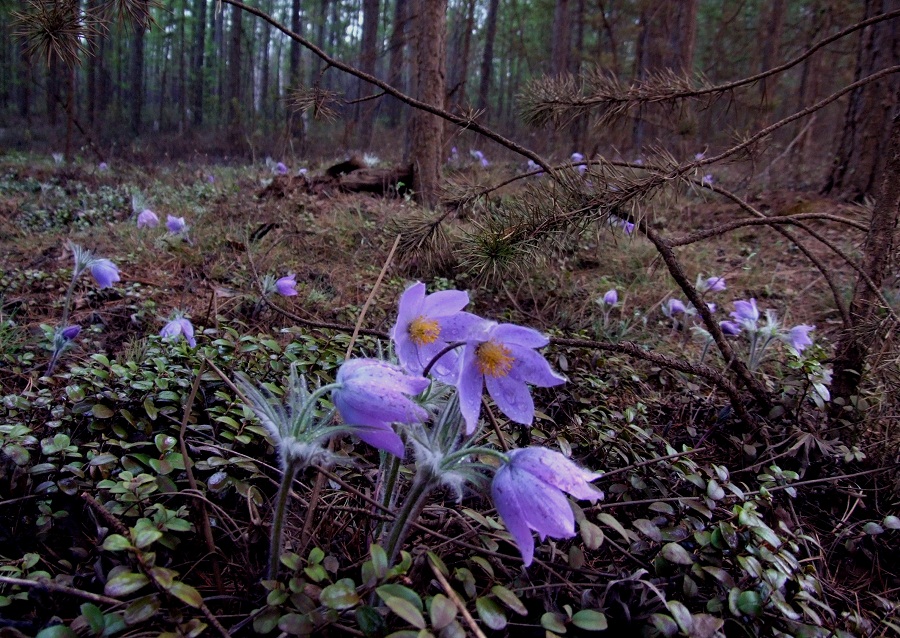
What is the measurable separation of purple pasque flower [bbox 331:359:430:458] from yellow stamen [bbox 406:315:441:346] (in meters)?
0.25

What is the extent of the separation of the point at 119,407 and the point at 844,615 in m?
1.84

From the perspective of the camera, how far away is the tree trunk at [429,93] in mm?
4684

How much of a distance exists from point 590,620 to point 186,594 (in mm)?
671

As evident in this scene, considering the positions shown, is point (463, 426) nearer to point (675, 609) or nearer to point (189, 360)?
point (675, 609)

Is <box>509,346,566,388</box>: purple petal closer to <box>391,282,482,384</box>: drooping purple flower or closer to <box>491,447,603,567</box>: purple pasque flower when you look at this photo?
<box>391,282,482,384</box>: drooping purple flower

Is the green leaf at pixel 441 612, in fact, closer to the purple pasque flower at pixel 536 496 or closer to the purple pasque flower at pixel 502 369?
the purple pasque flower at pixel 536 496

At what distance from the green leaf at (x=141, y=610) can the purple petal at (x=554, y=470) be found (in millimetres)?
626

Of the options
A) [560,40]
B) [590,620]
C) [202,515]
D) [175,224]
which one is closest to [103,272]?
[175,224]

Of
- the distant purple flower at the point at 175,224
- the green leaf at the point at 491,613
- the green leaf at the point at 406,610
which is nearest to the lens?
the green leaf at the point at 406,610

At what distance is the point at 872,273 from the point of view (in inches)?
71.2

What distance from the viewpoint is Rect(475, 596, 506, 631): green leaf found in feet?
2.90

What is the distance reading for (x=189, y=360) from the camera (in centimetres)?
176

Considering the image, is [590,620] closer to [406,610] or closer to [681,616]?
[681,616]

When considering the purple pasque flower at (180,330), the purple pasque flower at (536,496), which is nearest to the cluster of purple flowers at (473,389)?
the purple pasque flower at (536,496)
